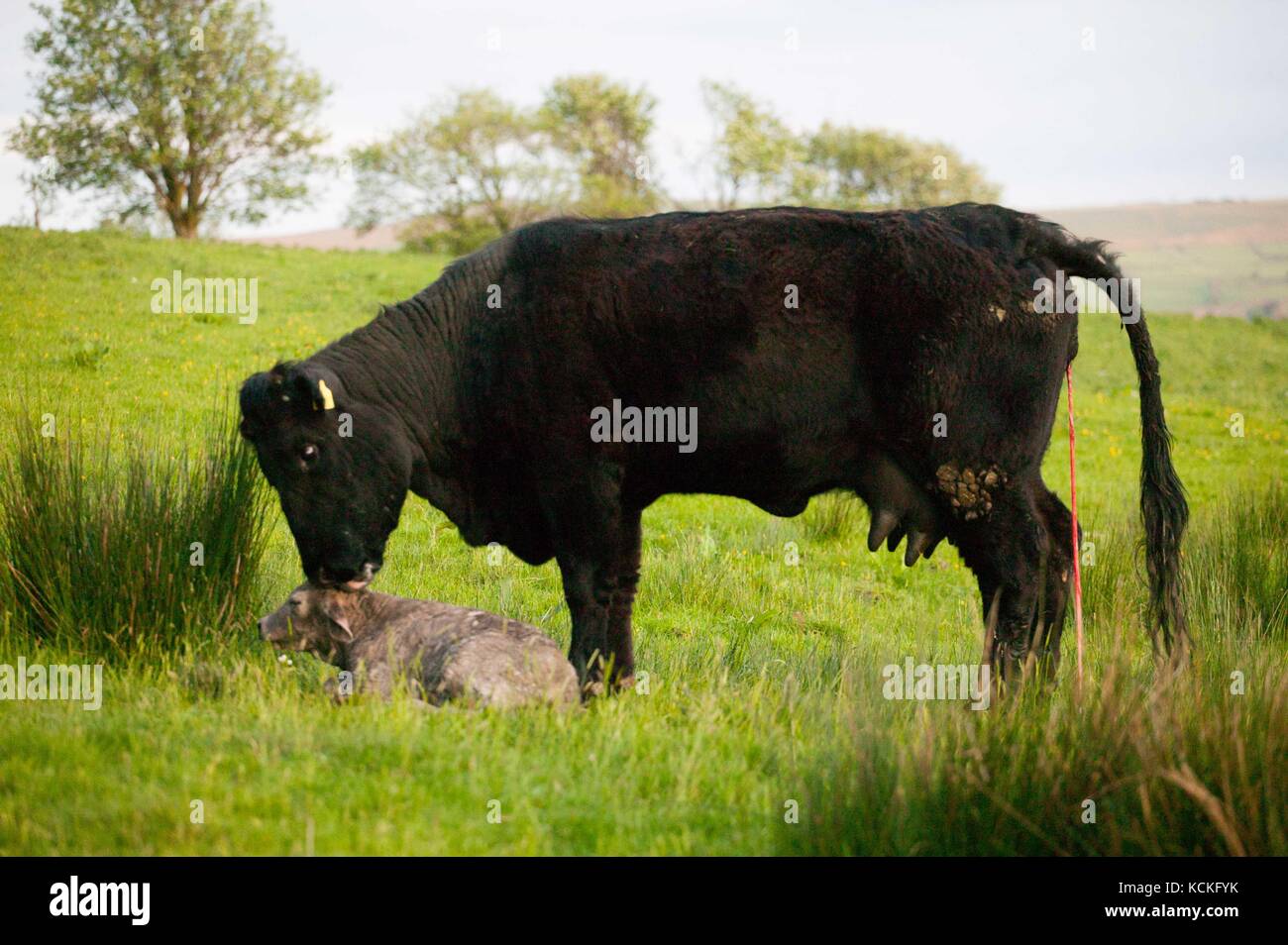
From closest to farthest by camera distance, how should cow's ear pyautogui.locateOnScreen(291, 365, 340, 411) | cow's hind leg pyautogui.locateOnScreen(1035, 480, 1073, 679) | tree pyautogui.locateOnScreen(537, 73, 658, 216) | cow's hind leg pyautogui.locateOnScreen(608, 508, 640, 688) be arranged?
1. cow's ear pyautogui.locateOnScreen(291, 365, 340, 411)
2. cow's hind leg pyautogui.locateOnScreen(1035, 480, 1073, 679)
3. cow's hind leg pyautogui.locateOnScreen(608, 508, 640, 688)
4. tree pyautogui.locateOnScreen(537, 73, 658, 216)

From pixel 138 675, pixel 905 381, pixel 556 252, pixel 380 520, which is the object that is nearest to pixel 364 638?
pixel 380 520

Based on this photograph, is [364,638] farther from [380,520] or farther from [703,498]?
[703,498]

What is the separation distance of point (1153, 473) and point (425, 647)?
3964 millimetres

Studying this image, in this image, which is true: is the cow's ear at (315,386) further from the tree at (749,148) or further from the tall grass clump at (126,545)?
the tree at (749,148)

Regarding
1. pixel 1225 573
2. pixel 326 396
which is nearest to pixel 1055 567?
pixel 1225 573

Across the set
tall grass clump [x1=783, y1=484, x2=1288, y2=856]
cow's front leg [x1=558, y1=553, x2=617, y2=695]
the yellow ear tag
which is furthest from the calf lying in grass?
tall grass clump [x1=783, y1=484, x2=1288, y2=856]

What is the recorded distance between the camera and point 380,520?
6.27 metres

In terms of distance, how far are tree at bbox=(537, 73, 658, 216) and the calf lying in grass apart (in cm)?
4464

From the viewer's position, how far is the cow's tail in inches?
254

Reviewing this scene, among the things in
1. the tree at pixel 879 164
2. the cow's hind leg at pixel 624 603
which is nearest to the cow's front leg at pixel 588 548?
the cow's hind leg at pixel 624 603

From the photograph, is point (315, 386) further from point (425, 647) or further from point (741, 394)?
point (741, 394)

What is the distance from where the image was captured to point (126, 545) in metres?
6.12

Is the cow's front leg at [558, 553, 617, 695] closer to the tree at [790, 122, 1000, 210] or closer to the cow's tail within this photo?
the cow's tail

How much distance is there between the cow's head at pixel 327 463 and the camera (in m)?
5.96
